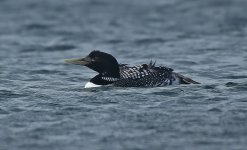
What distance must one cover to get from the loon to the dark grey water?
0.26m

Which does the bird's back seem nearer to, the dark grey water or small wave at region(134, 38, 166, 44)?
the dark grey water

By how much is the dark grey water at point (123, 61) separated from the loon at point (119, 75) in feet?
0.85

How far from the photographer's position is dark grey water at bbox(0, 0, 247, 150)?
948cm

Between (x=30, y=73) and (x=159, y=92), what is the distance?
3.60 metres

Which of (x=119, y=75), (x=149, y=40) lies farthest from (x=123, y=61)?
(x=119, y=75)

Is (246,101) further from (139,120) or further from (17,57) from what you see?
(17,57)

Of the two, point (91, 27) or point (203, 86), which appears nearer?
point (203, 86)

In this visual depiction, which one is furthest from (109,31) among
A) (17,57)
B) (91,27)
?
(17,57)

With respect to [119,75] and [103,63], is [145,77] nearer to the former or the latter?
[119,75]

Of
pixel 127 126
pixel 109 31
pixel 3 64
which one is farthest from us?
pixel 109 31

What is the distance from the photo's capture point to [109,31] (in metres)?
19.9

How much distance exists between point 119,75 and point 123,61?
11.4 ft

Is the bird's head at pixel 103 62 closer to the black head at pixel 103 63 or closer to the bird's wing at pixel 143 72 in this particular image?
the black head at pixel 103 63

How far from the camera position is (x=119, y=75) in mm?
12828
